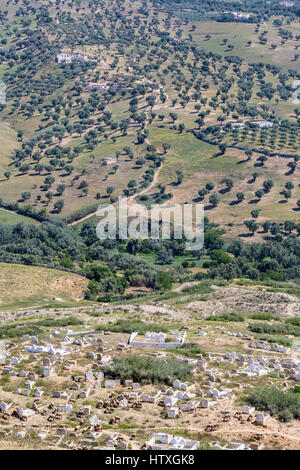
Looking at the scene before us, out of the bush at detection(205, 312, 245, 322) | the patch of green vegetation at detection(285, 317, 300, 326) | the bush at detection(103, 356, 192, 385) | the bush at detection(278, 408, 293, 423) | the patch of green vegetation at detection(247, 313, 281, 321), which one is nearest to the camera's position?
the bush at detection(278, 408, 293, 423)

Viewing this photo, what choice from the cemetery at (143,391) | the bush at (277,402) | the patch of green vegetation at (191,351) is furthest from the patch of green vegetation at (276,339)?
the bush at (277,402)

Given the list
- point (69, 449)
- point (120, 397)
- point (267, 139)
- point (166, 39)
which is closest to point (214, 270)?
point (120, 397)

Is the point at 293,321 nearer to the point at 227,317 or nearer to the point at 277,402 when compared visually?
Answer: the point at 227,317

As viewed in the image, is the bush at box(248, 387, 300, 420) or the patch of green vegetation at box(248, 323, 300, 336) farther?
the patch of green vegetation at box(248, 323, 300, 336)

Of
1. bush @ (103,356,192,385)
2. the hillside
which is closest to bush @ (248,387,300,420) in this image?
bush @ (103,356,192,385)

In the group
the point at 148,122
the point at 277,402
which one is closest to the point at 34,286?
the point at 277,402

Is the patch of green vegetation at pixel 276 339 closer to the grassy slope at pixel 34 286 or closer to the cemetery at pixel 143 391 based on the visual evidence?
the cemetery at pixel 143 391

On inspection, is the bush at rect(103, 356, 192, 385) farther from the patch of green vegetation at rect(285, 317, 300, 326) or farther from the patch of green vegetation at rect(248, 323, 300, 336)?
the patch of green vegetation at rect(285, 317, 300, 326)
